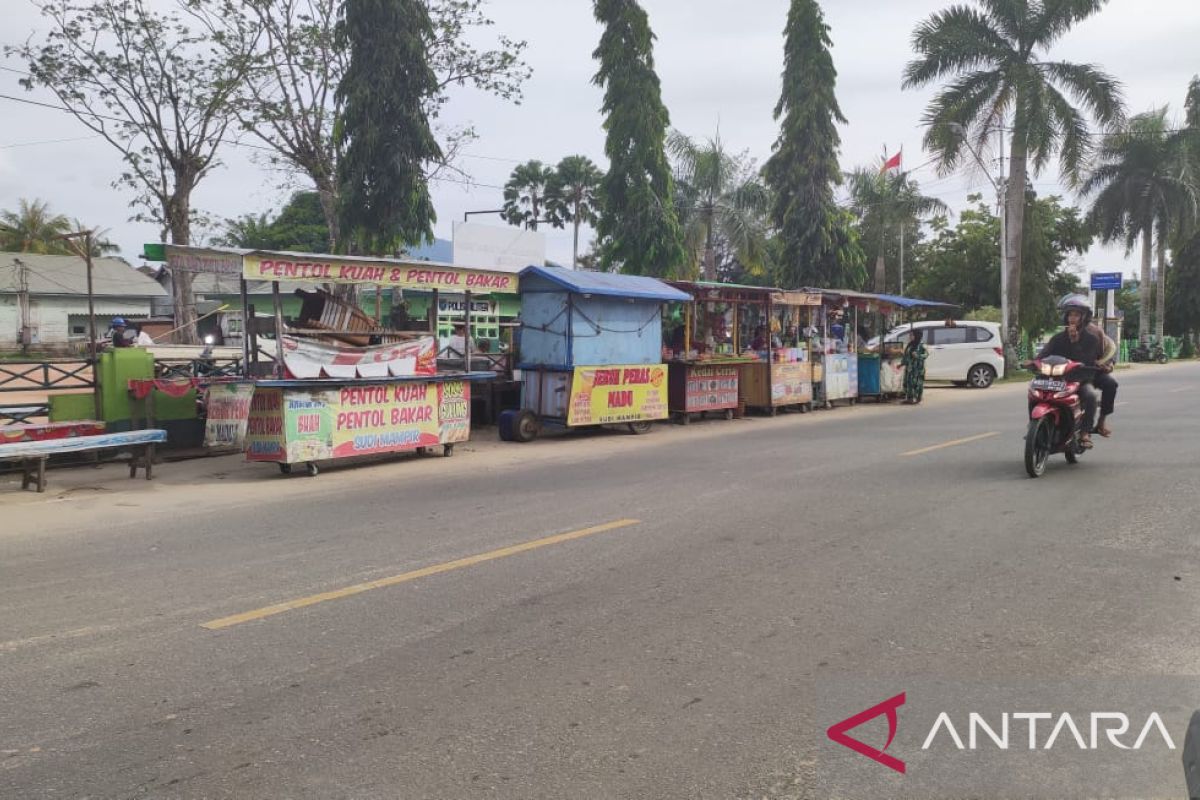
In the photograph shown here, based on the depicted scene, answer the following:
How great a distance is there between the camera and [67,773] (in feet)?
10.4

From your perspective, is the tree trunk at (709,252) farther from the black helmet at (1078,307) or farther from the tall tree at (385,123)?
the black helmet at (1078,307)

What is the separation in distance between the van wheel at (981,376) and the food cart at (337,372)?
18.0 m

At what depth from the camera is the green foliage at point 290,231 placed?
52125 millimetres

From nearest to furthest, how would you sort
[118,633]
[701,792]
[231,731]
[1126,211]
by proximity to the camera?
[701,792], [231,731], [118,633], [1126,211]

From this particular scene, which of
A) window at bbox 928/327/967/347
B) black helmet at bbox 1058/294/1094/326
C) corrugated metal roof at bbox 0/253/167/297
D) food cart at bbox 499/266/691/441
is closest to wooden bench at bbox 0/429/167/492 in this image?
food cart at bbox 499/266/691/441

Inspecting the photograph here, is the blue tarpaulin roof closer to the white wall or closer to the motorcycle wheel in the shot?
the motorcycle wheel

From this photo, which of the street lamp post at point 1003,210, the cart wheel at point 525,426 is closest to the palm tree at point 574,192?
the street lamp post at point 1003,210

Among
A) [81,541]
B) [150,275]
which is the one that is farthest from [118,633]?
[150,275]

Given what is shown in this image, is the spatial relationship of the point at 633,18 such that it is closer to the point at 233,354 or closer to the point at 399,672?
the point at 233,354

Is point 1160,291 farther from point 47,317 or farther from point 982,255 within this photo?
point 47,317

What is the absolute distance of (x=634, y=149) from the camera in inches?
884

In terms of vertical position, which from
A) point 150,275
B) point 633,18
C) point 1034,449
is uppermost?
point 633,18

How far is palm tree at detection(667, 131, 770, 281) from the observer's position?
116ft

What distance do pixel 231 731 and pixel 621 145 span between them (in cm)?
2059
